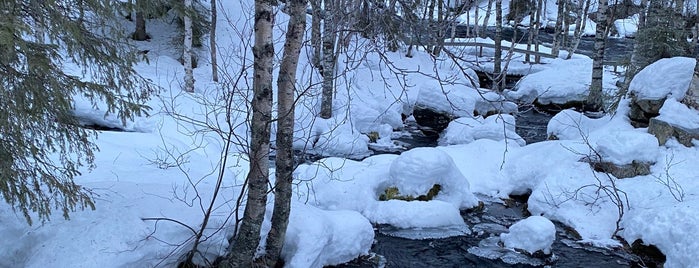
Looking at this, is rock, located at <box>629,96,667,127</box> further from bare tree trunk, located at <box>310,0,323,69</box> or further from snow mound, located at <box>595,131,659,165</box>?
bare tree trunk, located at <box>310,0,323,69</box>

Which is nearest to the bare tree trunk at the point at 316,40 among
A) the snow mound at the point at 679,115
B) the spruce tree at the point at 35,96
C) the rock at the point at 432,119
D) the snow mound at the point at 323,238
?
the snow mound at the point at 323,238

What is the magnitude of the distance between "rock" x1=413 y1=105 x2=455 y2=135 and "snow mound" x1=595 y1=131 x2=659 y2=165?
248 inches

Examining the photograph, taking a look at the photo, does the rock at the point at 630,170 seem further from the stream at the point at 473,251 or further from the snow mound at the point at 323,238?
the snow mound at the point at 323,238

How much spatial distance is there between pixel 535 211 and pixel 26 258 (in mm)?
7413

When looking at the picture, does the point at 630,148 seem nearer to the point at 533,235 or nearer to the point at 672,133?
the point at 672,133

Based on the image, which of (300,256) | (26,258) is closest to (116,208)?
(26,258)

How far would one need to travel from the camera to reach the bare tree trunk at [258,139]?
4422 mm

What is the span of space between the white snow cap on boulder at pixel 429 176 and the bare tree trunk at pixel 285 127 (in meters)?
3.42

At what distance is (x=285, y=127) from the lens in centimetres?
500

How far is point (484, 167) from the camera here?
10422mm

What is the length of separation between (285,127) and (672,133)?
7.63m

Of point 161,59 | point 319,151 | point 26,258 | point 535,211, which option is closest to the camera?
point 26,258

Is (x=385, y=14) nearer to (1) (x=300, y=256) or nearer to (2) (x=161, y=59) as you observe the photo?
(1) (x=300, y=256)

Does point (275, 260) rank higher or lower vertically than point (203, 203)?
lower
